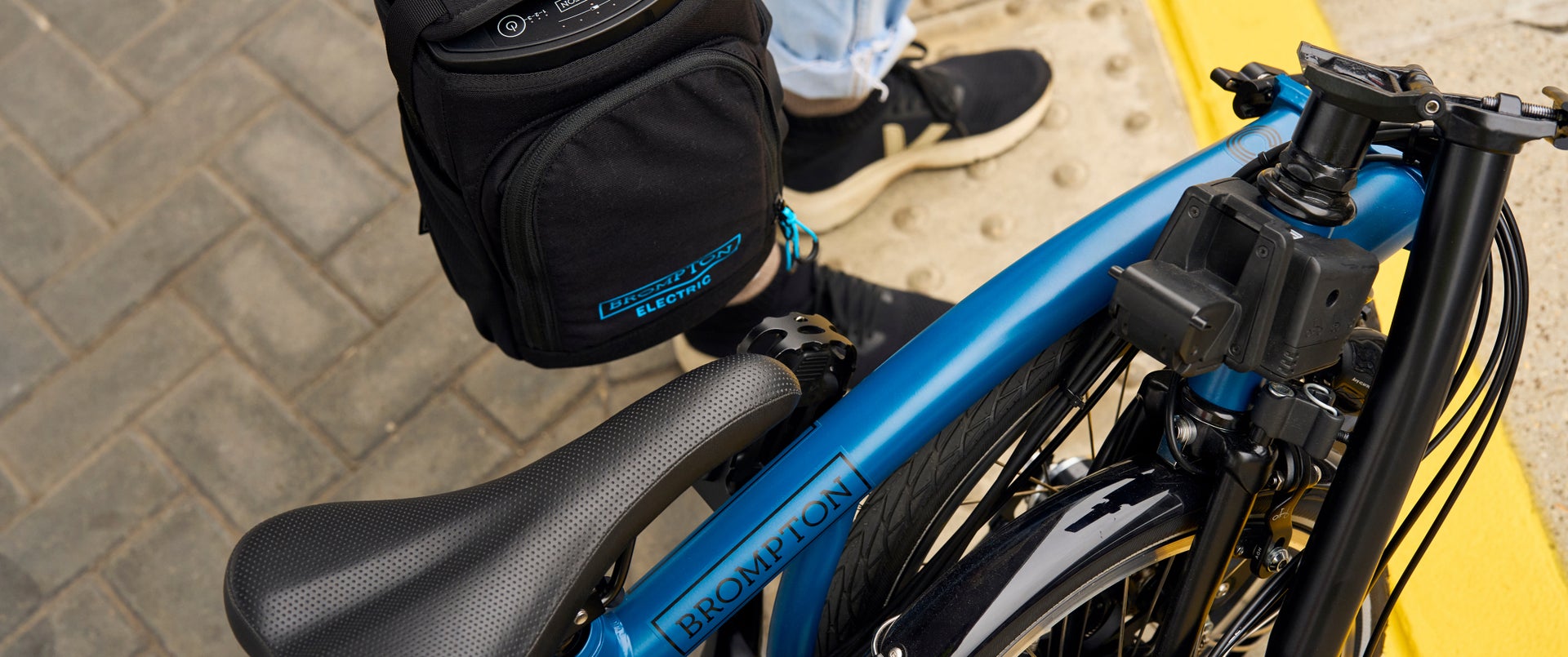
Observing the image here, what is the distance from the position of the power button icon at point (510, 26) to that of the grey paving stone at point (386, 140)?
4.28 ft

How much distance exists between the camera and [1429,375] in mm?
778

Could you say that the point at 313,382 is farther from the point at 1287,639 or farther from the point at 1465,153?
the point at 1465,153

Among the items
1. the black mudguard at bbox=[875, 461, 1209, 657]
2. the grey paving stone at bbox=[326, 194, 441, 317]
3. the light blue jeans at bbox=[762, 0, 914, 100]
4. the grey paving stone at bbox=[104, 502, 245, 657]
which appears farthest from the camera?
the grey paving stone at bbox=[326, 194, 441, 317]

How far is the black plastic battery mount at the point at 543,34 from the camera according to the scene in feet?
3.36

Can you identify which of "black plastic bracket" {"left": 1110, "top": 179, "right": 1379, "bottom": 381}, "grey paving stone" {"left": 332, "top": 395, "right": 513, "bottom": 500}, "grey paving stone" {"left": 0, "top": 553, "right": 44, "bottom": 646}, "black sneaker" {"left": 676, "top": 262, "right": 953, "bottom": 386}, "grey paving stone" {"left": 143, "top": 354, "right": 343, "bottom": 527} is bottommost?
"grey paving stone" {"left": 0, "top": 553, "right": 44, "bottom": 646}

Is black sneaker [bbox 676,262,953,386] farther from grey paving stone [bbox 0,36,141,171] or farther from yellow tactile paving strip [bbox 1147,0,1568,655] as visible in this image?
grey paving stone [bbox 0,36,141,171]

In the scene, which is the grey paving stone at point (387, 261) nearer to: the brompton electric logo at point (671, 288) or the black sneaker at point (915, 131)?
the black sneaker at point (915, 131)

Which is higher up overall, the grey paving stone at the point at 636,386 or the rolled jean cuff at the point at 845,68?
the rolled jean cuff at the point at 845,68

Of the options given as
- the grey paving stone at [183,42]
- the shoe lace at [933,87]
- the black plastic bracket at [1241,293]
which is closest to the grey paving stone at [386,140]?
the grey paving stone at [183,42]

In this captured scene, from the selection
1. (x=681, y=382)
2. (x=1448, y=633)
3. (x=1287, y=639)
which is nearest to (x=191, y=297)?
(x=681, y=382)

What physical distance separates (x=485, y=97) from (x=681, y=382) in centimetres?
36

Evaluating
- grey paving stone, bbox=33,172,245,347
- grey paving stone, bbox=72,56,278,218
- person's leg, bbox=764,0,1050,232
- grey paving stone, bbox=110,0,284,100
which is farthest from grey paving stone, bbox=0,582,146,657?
person's leg, bbox=764,0,1050,232

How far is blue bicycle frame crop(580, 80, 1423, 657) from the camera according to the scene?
1.01 m

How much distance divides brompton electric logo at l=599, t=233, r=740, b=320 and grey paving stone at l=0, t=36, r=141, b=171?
176 cm
